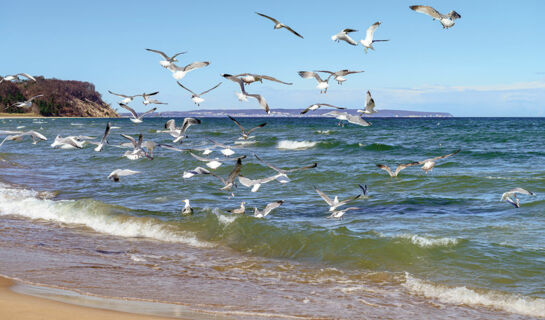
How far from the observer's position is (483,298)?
6492 mm

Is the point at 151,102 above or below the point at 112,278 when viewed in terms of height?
above

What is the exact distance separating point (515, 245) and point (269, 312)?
4.59 m

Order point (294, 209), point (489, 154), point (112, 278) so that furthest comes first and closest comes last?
1. point (489, 154)
2. point (294, 209)
3. point (112, 278)

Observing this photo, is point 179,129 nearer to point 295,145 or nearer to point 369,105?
point 369,105

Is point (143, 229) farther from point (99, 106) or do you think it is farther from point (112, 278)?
point (99, 106)

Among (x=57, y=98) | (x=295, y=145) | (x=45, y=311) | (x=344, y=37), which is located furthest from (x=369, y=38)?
(x=57, y=98)

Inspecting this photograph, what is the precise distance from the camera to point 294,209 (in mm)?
12188

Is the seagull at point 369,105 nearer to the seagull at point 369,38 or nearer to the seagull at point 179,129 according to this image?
the seagull at point 369,38

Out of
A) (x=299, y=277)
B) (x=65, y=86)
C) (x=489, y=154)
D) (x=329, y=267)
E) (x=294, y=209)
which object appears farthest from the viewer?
(x=65, y=86)

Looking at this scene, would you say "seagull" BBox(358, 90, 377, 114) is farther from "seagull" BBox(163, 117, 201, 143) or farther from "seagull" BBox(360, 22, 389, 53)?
"seagull" BBox(163, 117, 201, 143)

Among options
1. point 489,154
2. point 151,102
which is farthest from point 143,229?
point 489,154

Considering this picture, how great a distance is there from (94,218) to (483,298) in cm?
754

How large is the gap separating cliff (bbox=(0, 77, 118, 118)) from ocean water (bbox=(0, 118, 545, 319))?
12385cm

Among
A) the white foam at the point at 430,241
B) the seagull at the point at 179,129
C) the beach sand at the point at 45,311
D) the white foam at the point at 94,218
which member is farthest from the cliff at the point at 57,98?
the beach sand at the point at 45,311
